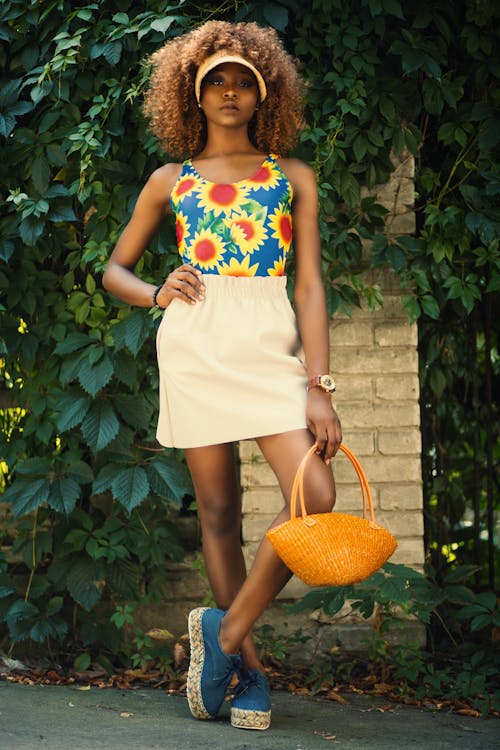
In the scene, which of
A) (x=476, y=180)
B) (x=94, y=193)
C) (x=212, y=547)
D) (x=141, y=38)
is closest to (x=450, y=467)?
(x=476, y=180)

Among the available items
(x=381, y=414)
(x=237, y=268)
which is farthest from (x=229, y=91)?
(x=381, y=414)

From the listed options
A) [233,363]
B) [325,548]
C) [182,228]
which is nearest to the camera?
[325,548]

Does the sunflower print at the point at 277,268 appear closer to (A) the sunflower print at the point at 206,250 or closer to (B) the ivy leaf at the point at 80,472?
(A) the sunflower print at the point at 206,250

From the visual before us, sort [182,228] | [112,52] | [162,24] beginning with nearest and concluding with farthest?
1. [182,228]
2. [162,24]
3. [112,52]

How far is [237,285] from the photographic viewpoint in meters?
2.73

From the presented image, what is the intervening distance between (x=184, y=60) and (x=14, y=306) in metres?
1.21

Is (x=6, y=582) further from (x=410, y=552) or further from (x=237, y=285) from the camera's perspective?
(x=237, y=285)

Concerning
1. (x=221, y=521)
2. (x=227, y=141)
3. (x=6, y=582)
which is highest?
(x=227, y=141)

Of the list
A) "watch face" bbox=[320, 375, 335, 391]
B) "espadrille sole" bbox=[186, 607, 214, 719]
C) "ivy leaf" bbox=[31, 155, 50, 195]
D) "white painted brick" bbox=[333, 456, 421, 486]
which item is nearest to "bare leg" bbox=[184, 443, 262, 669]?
"espadrille sole" bbox=[186, 607, 214, 719]

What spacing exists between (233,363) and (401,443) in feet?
3.49

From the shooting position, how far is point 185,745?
2615mm

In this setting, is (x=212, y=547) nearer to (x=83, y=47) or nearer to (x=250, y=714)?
(x=250, y=714)

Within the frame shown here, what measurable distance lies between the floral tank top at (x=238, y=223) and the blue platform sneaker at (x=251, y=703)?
43.5 inches

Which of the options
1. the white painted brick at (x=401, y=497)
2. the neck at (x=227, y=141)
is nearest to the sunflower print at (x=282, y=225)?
the neck at (x=227, y=141)
